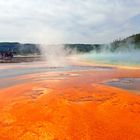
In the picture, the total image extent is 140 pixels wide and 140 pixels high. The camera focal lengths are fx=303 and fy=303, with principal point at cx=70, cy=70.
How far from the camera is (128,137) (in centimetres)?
884

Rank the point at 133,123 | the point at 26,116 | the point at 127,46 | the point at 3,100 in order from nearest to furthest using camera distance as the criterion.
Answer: the point at 133,123
the point at 26,116
the point at 3,100
the point at 127,46

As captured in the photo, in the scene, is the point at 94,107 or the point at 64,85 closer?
the point at 94,107

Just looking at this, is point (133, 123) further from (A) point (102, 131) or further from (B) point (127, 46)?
(B) point (127, 46)

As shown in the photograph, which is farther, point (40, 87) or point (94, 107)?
point (40, 87)

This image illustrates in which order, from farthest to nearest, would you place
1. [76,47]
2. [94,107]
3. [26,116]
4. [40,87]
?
[76,47] → [40,87] → [94,107] → [26,116]

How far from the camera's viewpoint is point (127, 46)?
93.6m

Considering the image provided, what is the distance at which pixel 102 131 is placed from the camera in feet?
30.9

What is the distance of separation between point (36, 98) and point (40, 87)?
3.56 m

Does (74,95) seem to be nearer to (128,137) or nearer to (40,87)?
(40,87)

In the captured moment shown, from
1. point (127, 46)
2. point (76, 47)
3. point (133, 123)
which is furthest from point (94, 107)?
point (76, 47)

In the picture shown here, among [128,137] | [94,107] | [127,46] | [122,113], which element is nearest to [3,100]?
[94,107]

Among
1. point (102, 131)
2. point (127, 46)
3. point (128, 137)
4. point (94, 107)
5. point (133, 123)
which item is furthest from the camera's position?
point (127, 46)

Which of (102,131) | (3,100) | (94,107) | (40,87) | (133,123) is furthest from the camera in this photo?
(40,87)

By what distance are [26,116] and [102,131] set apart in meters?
3.17
